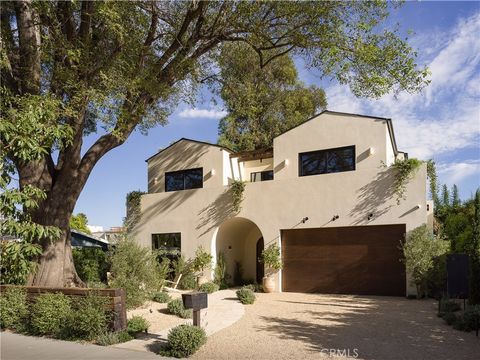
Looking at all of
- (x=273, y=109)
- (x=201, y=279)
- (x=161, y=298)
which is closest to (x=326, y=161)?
(x=201, y=279)

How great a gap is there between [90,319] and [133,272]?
354 centimetres

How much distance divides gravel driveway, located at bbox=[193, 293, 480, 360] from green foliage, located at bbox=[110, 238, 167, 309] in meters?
2.98

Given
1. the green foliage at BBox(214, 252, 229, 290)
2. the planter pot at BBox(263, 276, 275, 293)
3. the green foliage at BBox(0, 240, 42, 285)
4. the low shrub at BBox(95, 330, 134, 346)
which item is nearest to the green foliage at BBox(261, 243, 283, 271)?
the planter pot at BBox(263, 276, 275, 293)

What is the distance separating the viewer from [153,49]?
1404 cm

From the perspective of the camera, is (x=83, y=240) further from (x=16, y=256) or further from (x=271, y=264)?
(x=16, y=256)

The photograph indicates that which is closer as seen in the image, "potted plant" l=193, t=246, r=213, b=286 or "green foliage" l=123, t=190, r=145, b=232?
"potted plant" l=193, t=246, r=213, b=286

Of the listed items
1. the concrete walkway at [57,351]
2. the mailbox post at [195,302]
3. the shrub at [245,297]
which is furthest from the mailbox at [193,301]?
the shrub at [245,297]

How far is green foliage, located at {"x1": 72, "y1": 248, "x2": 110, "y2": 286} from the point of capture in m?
16.8

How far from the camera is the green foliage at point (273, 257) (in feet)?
50.9

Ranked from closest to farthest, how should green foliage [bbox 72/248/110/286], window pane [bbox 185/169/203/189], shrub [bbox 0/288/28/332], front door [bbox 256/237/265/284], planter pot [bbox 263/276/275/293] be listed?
shrub [bbox 0/288/28/332], planter pot [bbox 263/276/275/293], green foliage [bbox 72/248/110/286], window pane [bbox 185/169/203/189], front door [bbox 256/237/265/284]

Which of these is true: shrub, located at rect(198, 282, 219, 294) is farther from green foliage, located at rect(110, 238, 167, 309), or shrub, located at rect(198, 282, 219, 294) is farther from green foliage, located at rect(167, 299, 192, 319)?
green foliage, located at rect(167, 299, 192, 319)

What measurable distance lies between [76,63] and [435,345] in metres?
11.1

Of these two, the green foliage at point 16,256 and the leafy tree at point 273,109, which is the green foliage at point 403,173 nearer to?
the green foliage at point 16,256

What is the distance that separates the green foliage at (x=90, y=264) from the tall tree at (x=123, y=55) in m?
5.18
